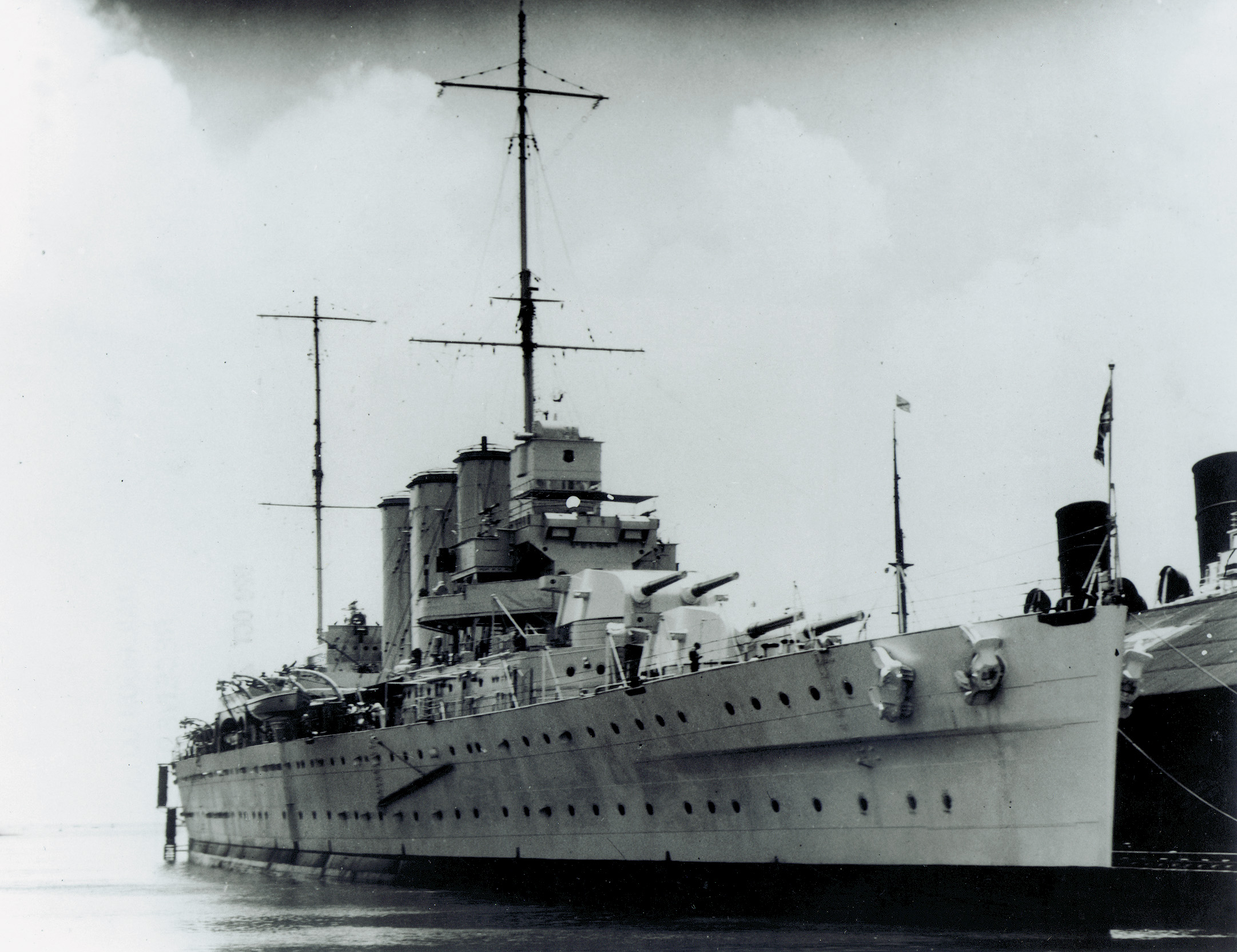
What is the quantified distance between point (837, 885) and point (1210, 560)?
9.43 m

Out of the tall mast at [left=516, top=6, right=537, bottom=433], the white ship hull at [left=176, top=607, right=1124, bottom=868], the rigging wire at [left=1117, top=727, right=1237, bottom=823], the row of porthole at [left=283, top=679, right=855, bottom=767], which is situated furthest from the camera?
the tall mast at [left=516, top=6, right=537, bottom=433]

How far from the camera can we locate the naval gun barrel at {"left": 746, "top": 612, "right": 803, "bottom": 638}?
18578 millimetres

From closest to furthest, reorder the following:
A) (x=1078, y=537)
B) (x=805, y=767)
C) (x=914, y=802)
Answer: (x=914, y=802), (x=805, y=767), (x=1078, y=537)

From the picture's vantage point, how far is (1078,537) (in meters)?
20.6

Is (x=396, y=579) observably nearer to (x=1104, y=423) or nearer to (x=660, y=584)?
(x=660, y=584)

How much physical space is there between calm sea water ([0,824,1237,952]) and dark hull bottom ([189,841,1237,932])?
30cm

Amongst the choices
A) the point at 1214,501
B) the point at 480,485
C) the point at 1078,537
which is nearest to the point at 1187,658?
the point at 1078,537

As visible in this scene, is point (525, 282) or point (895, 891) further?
point (525, 282)

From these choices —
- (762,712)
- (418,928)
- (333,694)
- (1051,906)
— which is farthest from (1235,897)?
(333,694)

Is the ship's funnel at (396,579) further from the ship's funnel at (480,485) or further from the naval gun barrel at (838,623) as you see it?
the naval gun barrel at (838,623)

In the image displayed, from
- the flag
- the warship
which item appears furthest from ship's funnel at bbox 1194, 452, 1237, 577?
the flag

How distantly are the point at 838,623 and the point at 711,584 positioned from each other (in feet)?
13.8

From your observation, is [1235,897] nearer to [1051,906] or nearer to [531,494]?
[1051,906]

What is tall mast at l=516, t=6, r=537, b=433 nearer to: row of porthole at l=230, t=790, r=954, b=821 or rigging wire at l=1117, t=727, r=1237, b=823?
row of porthole at l=230, t=790, r=954, b=821
